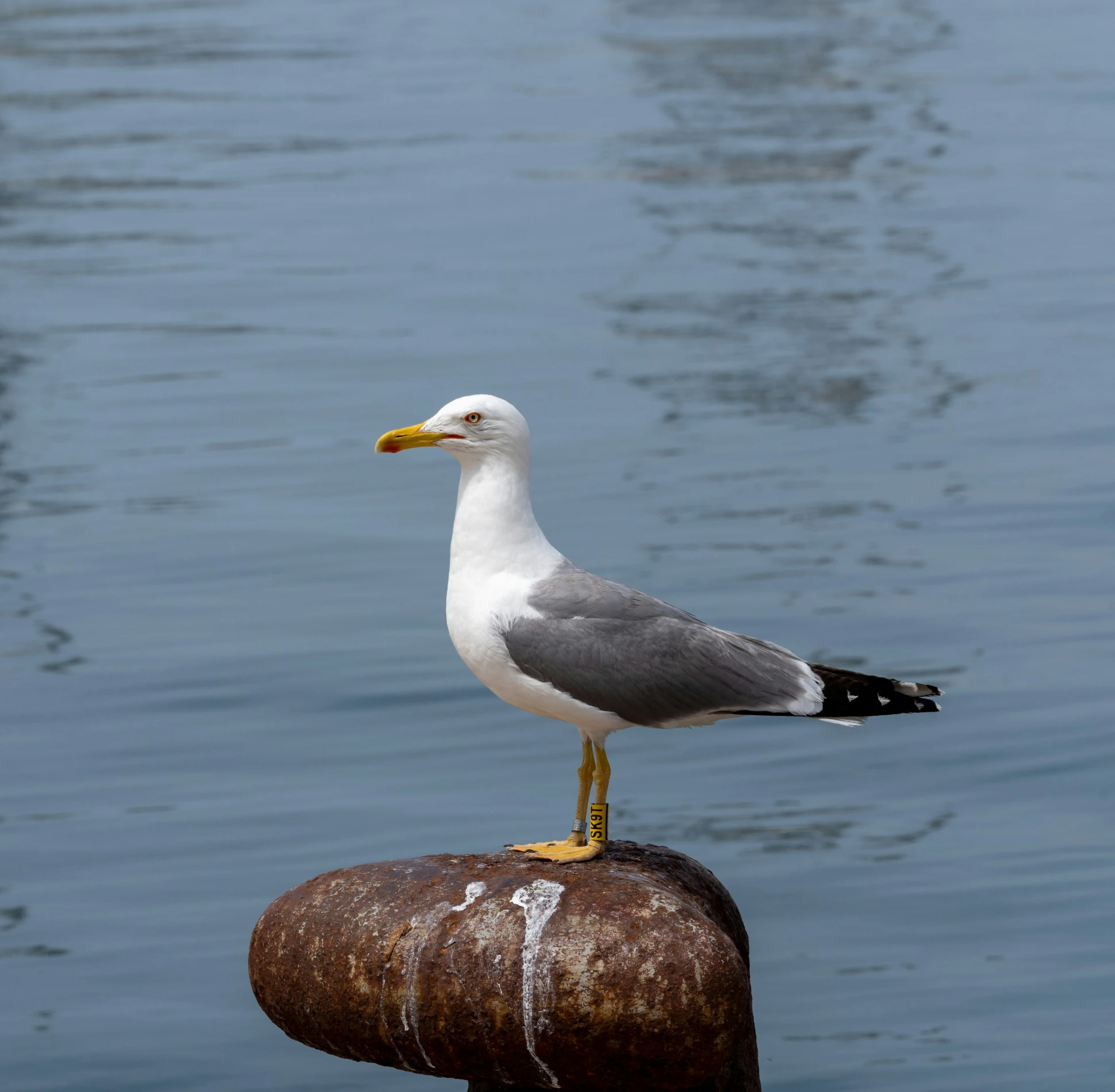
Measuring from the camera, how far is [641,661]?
844cm

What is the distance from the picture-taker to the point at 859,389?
26.0 m

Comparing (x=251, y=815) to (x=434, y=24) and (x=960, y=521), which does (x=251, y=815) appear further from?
(x=434, y=24)

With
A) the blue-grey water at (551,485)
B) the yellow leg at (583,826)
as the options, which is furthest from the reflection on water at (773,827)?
the yellow leg at (583,826)

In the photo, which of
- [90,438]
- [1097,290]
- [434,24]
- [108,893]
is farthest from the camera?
[434,24]

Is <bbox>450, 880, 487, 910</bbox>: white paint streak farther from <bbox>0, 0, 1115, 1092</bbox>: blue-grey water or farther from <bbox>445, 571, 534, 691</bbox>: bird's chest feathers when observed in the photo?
<bbox>0, 0, 1115, 1092</bbox>: blue-grey water

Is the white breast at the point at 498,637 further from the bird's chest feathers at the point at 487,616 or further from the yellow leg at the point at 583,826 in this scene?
the yellow leg at the point at 583,826

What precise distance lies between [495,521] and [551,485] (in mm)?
12850

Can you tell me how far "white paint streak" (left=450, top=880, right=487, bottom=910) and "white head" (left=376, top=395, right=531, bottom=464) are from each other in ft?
6.06

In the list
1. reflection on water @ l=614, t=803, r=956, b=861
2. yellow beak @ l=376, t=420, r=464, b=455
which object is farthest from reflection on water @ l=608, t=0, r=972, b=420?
yellow beak @ l=376, t=420, r=464, b=455

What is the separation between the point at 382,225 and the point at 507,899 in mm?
26358

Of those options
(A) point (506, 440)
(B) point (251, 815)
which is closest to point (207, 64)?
(B) point (251, 815)

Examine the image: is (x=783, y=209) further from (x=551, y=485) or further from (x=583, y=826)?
→ (x=583, y=826)

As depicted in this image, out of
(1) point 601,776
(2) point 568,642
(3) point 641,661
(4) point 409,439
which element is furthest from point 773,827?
(4) point 409,439

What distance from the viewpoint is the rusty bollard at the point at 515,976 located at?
8.00 meters
